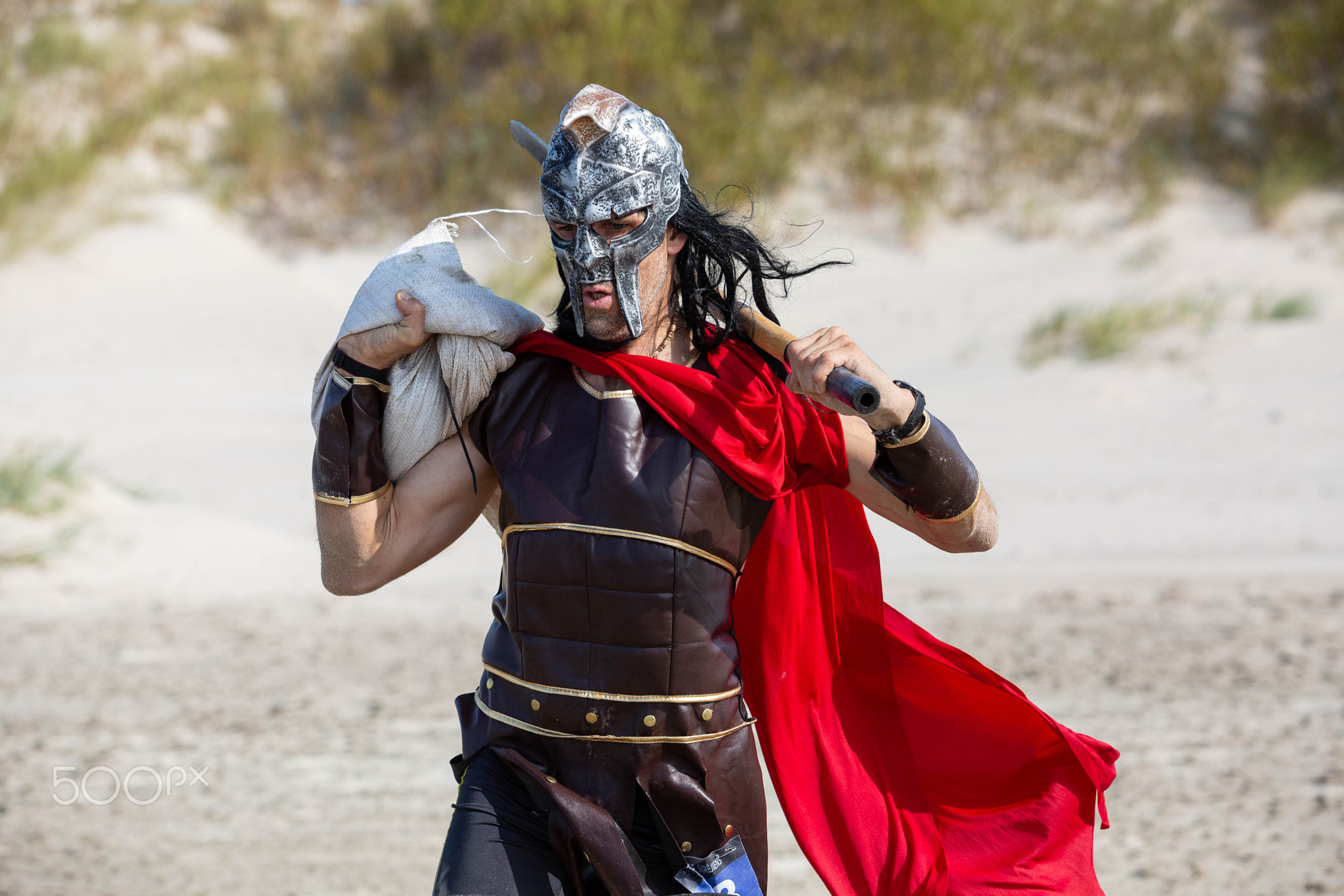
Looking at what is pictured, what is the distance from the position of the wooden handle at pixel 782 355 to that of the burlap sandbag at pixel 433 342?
45 centimetres

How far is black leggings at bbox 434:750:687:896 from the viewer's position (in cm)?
218

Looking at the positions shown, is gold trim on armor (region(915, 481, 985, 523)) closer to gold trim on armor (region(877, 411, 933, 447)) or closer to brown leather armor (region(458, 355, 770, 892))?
gold trim on armor (region(877, 411, 933, 447))

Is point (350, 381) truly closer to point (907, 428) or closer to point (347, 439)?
point (347, 439)

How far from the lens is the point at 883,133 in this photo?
48.0 feet

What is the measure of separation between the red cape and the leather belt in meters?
0.30

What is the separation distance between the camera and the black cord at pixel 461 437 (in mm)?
2375

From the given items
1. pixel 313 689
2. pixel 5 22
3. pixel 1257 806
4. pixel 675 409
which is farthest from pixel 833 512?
pixel 5 22

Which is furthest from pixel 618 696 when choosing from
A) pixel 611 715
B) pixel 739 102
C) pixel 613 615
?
pixel 739 102

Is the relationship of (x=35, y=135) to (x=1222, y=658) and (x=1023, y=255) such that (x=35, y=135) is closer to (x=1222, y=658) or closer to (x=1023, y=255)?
(x=1023, y=255)

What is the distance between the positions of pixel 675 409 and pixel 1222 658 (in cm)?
450

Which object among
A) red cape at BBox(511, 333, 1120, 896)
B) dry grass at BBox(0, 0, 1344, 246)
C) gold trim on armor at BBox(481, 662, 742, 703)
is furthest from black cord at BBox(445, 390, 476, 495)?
dry grass at BBox(0, 0, 1344, 246)

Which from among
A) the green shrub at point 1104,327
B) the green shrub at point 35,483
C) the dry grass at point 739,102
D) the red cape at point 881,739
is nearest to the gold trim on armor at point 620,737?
the red cape at point 881,739

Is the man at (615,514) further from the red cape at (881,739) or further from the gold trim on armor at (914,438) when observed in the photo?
the red cape at (881,739)

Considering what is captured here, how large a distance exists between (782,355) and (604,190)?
46 cm
